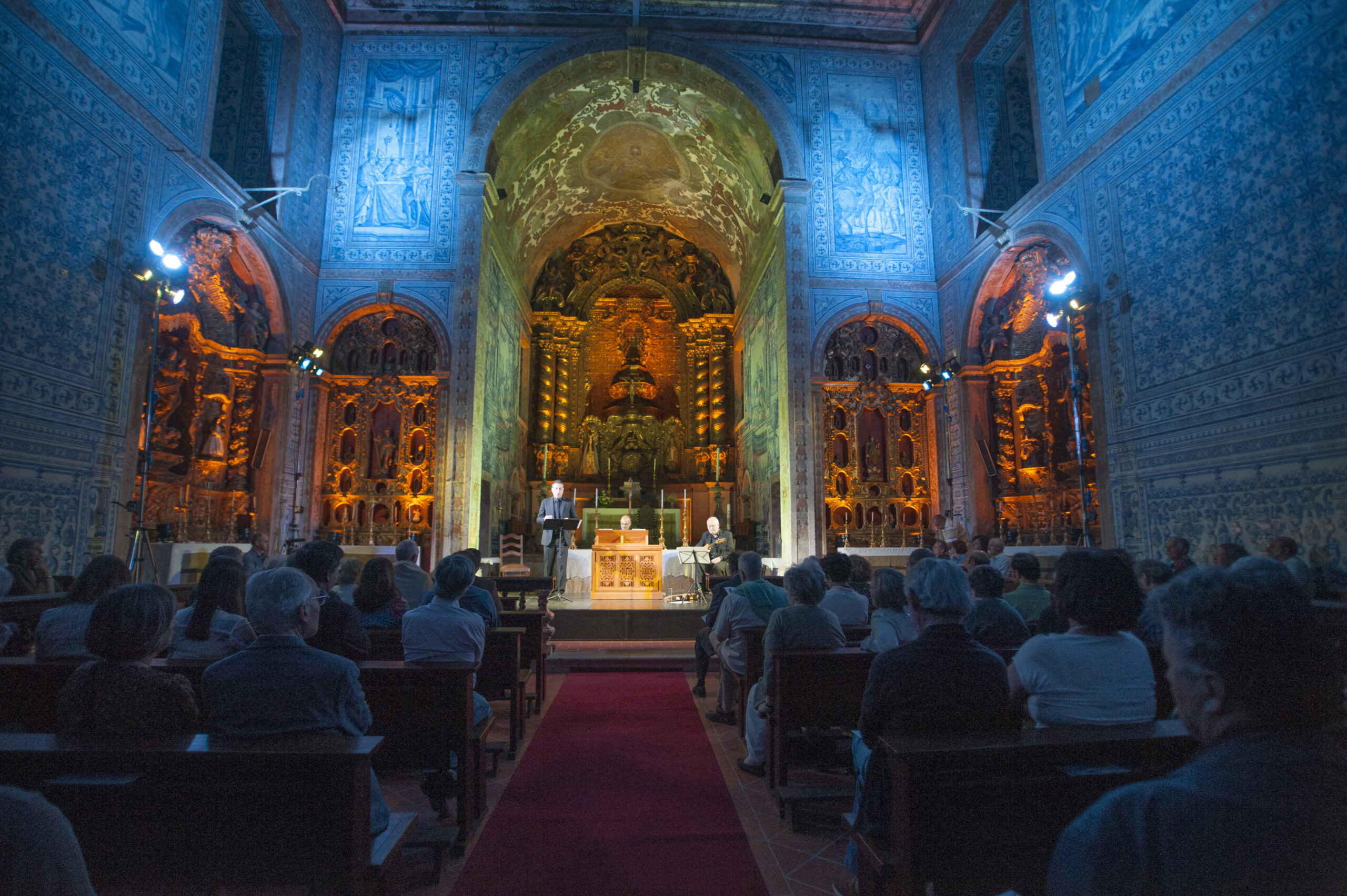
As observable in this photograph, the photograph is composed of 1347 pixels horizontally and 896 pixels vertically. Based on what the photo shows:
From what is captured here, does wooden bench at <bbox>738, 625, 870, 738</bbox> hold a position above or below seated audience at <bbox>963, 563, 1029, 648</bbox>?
below

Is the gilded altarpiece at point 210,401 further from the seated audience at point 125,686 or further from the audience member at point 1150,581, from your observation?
the audience member at point 1150,581

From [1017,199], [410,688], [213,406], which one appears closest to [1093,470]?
[1017,199]

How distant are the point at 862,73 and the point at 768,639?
11550 millimetres

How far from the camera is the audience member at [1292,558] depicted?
476 centimetres

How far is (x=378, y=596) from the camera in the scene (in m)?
4.15

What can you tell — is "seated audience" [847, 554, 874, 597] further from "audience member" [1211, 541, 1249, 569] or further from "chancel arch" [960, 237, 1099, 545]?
"chancel arch" [960, 237, 1099, 545]

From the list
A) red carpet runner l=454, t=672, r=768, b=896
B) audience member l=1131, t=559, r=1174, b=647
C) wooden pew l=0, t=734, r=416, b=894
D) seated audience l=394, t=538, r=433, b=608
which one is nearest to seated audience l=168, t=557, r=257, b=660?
wooden pew l=0, t=734, r=416, b=894

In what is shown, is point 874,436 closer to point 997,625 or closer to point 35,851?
point 997,625

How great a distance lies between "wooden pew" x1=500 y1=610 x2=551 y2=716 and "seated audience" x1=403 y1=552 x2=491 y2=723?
6.53 ft

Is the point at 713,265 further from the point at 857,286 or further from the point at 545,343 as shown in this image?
the point at 857,286

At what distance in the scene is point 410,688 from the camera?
297 centimetres

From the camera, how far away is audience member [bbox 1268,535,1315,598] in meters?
4.76

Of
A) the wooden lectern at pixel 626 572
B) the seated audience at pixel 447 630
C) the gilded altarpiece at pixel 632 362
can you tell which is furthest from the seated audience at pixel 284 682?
the gilded altarpiece at pixel 632 362

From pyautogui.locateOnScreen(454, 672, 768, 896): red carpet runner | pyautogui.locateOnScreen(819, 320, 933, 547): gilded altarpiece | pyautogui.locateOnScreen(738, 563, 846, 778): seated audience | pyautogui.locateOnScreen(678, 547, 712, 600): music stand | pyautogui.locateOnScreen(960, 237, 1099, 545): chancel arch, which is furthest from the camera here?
pyautogui.locateOnScreen(819, 320, 933, 547): gilded altarpiece
